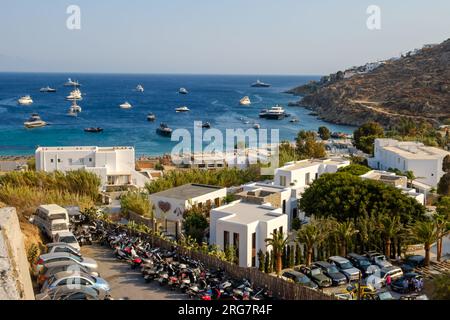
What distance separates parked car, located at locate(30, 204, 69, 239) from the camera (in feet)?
58.7

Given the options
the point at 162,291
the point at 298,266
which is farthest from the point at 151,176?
the point at 162,291

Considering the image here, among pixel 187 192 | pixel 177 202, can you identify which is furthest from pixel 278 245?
pixel 187 192

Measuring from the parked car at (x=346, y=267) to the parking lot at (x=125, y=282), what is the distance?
19.3 ft

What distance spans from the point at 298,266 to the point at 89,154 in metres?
19.2

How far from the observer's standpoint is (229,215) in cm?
1898

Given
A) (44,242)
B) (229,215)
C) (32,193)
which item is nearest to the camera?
(44,242)

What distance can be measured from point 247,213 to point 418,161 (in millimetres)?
16491

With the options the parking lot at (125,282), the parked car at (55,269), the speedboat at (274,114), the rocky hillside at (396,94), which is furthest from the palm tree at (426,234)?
the speedboat at (274,114)

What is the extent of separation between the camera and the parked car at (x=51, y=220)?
17906 mm

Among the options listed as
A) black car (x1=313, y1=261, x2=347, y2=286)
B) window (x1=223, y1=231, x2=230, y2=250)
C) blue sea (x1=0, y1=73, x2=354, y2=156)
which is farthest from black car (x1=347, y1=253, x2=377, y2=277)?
blue sea (x1=0, y1=73, x2=354, y2=156)

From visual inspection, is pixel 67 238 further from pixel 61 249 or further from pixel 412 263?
pixel 412 263

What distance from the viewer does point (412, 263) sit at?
17922mm

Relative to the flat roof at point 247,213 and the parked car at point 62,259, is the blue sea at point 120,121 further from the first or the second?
the parked car at point 62,259
